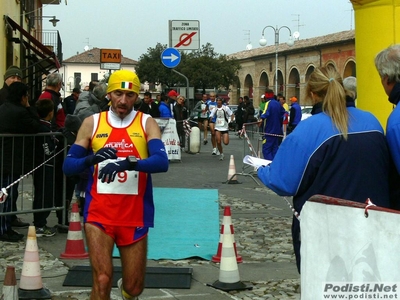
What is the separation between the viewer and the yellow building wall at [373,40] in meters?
7.66

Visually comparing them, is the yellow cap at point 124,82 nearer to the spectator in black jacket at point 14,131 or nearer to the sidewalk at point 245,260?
the sidewalk at point 245,260

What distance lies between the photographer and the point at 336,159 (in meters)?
4.31

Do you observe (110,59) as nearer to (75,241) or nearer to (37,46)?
(37,46)

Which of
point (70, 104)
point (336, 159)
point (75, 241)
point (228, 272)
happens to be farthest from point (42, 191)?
point (70, 104)

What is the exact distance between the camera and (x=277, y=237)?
9.63 meters

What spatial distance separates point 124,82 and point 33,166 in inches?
187

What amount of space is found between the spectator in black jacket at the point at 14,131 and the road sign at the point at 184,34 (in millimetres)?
11924

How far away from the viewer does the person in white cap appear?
16.7 feet

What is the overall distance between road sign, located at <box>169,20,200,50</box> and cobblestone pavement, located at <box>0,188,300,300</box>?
9735 mm

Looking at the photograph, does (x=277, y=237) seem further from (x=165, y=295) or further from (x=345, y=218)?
(x=345, y=218)

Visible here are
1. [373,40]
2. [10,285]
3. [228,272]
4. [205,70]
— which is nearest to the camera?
[10,285]

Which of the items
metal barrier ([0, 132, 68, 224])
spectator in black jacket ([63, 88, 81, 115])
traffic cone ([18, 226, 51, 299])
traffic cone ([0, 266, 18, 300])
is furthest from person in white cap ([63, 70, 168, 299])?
spectator in black jacket ([63, 88, 81, 115])

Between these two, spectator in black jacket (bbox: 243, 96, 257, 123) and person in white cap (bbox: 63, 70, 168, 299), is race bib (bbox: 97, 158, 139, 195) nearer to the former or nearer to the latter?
person in white cap (bbox: 63, 70, 168, 299)

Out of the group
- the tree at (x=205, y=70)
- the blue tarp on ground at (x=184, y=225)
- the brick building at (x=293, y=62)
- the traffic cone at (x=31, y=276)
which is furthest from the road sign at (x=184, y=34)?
the tree at (x=205, y=70)
